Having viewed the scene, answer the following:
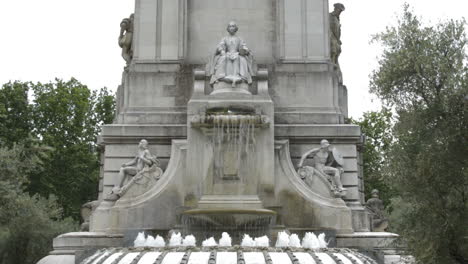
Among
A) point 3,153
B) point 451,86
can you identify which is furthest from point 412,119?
point 3,153

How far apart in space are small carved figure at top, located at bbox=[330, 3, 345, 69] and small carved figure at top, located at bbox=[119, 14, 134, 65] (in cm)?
670

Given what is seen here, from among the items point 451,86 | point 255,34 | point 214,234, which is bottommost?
point 214,234

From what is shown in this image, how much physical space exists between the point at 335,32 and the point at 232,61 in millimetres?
4977

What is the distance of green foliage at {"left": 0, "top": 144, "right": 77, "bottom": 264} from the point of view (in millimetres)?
23062

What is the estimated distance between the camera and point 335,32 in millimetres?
23703

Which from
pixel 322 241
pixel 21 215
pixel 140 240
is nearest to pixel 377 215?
pixel 322 241

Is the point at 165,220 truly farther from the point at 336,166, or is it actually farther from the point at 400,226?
the point at 400,226

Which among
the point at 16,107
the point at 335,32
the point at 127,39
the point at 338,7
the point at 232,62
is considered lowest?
the point at 232,62

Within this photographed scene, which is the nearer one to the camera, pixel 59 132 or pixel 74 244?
pixel 74 244

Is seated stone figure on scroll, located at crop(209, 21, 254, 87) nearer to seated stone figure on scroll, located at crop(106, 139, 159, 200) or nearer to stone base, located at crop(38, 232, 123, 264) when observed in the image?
seated stone figure on scroll, located at crop(106, 139, 159, 200)

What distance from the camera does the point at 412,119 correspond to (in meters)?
15.1

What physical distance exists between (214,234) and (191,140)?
313cm

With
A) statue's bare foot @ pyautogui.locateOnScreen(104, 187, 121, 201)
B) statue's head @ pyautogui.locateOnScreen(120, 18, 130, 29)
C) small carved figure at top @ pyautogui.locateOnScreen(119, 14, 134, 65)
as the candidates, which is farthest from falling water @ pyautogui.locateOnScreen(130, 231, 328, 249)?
statue's head @ pyautogui.locateOnScreen(120, 18, 130, 29)

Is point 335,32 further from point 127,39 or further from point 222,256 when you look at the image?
point 222,256
